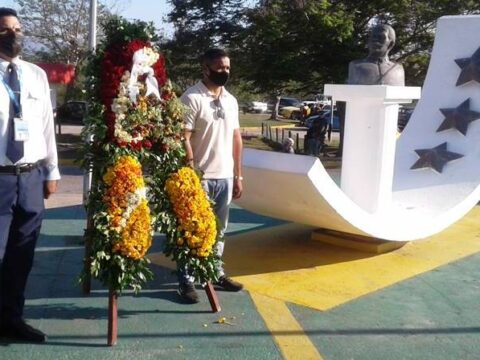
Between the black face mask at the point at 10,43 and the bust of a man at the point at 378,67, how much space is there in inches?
149

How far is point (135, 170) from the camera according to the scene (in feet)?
13.7

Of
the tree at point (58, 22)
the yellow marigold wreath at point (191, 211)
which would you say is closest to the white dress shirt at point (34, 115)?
the yellow marigold wreath at point (191, 211)

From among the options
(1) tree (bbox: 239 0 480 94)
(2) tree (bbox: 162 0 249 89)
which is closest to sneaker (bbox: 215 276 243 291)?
(1) tree (bbox: 239 0 480 94)

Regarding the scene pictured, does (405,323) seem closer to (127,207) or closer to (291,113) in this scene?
(127,207)

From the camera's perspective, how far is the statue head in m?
6.79

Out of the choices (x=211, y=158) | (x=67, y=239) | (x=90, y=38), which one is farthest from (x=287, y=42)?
(x=211, y=158)

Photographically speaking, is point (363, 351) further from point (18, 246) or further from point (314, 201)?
point (18, 246)

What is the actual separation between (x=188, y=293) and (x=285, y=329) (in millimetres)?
831

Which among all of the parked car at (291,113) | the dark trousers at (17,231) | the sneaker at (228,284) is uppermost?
the dark trousers at (17,231)

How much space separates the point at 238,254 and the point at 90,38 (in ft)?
9.82

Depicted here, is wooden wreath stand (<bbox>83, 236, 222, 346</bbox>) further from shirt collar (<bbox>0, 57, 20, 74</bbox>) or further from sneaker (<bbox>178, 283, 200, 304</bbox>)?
shirt collar (<bbox>0, 57, 20, 74</bbox>)

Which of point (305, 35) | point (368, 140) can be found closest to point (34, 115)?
point (368, 140)

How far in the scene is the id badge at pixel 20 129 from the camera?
3.74 meters

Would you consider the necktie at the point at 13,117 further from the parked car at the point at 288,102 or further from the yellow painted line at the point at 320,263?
the parked car at the point at 288,102
